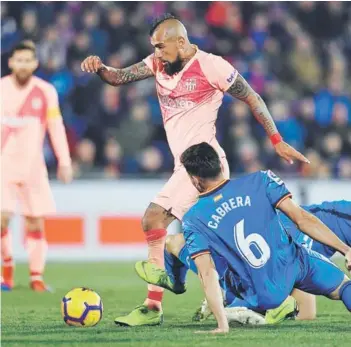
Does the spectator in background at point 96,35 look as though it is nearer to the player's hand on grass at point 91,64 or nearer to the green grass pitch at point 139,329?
the green grass pitch at point 139,329

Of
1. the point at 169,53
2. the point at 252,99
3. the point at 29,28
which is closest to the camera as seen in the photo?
the point at 169,53

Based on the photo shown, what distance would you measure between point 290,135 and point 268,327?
9.66m

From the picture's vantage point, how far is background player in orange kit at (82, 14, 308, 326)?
8250mm

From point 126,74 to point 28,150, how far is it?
339cm

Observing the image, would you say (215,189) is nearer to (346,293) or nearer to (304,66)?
(346,293)

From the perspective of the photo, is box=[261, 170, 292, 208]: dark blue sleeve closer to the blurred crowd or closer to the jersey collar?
the jersey collar

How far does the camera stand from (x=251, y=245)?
294 inches

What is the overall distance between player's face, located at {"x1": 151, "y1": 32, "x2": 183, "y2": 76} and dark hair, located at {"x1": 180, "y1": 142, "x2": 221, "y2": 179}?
1136 mm

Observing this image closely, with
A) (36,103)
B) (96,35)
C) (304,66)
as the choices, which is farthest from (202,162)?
(304,66)

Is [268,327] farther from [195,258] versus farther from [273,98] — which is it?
[273,98]

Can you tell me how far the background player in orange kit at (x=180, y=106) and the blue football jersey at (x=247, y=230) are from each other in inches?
30.0

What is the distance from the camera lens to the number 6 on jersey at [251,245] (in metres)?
7.44

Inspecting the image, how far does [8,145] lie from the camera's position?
38.9ft

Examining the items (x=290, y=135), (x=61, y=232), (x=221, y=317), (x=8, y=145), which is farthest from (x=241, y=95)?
(x=290, y=135)
